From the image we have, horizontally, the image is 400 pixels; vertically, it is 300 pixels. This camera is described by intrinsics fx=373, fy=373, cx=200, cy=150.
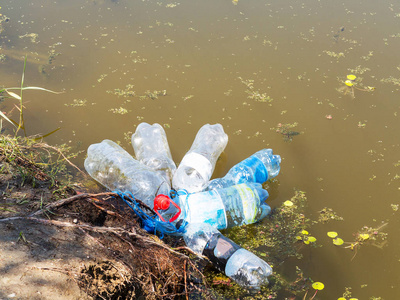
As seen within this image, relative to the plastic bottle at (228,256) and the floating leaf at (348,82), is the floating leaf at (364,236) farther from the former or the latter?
the floating leaf at (348,82)

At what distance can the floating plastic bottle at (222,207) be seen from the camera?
259 centimetres

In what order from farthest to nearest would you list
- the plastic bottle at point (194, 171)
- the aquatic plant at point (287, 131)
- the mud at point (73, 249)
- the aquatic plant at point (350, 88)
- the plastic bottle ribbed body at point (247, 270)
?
1. the aquatic plant at point (350, 88)
2. the aquatic plant at point (287, 131)
3. the plastic bottle at point (194, 171)
4. the plastic bottle ribbed body at point (247, 270)
5. the mud at point (73, 249)

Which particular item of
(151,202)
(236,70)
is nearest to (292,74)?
(236,70)

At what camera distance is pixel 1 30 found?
4535mm

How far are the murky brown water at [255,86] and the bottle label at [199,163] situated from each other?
0.85 ft

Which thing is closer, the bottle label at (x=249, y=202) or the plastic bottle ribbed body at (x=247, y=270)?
the plastic bottle ribbed body at (x=247, y=270)

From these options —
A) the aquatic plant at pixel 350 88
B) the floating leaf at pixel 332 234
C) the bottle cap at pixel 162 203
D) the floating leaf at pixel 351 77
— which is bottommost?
the floating leaf at pixel 332 234

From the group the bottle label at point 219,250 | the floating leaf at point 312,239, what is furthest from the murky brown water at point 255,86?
the bottle label at point 219,250

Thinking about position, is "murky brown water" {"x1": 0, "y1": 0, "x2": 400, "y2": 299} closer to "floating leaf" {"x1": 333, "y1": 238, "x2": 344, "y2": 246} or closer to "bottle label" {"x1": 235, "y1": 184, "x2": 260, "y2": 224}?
"floating leaf" {"x1": 333, "y1": 238, "x2": 344, "y2": 246}

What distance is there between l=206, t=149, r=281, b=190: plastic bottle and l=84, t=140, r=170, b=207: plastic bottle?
440 millimetres

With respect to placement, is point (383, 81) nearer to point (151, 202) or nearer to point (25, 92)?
point (151, 202)

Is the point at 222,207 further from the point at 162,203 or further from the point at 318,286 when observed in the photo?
the point at 318,286

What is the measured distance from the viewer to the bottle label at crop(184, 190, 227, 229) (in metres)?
2.59

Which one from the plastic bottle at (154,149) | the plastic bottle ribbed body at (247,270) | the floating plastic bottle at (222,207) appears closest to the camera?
the plastic bottle ribbed body at (247,270)
